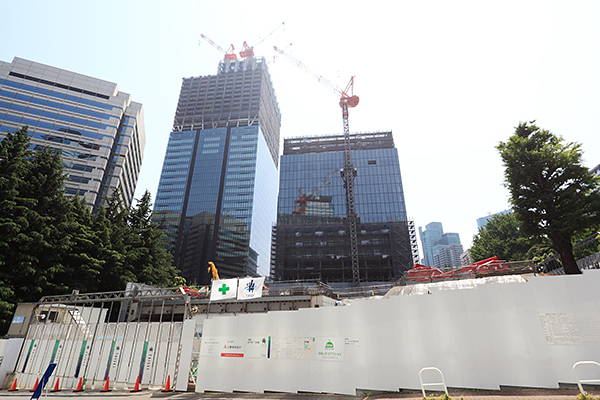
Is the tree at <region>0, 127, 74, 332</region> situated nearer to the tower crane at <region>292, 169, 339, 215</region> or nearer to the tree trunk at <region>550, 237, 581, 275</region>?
the tree trunk at <region>550, 237, 581, 275</region>

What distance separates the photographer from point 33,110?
72.2 metres

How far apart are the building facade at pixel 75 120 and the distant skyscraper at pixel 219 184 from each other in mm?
27602

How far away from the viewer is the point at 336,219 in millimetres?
81375

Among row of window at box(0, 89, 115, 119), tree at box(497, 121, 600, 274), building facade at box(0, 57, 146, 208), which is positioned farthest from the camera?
row of window at box(0, 89, 115, 119)

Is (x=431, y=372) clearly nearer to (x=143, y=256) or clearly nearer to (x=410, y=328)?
(x=410, y=328)

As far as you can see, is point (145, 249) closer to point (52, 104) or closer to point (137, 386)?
point (137, 386)

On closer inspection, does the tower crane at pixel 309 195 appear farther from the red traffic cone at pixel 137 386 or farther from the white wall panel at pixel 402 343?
the red traffic cone at pixel 137 386

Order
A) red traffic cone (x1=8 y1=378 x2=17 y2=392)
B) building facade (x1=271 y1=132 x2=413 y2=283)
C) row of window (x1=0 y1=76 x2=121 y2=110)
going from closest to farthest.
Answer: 1. red traffic cone (x1=8 y1=378 x2=17 y2=392)
2. row of window (x1=0 y1=76 x2=121 y2=110)
3. building facade (x1=271 y1=132 x2=413 y2=283)

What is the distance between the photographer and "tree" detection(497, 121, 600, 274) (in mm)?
19969

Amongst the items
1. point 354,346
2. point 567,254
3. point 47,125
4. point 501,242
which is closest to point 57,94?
point 47,125

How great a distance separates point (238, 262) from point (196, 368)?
9266cm

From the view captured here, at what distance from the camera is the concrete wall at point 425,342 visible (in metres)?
9.21

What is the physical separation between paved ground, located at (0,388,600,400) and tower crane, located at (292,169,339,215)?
68.1m

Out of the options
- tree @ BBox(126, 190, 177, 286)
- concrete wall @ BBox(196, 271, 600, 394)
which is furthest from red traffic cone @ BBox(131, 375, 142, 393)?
tree @ BBox(126, 190, 177, 286)
